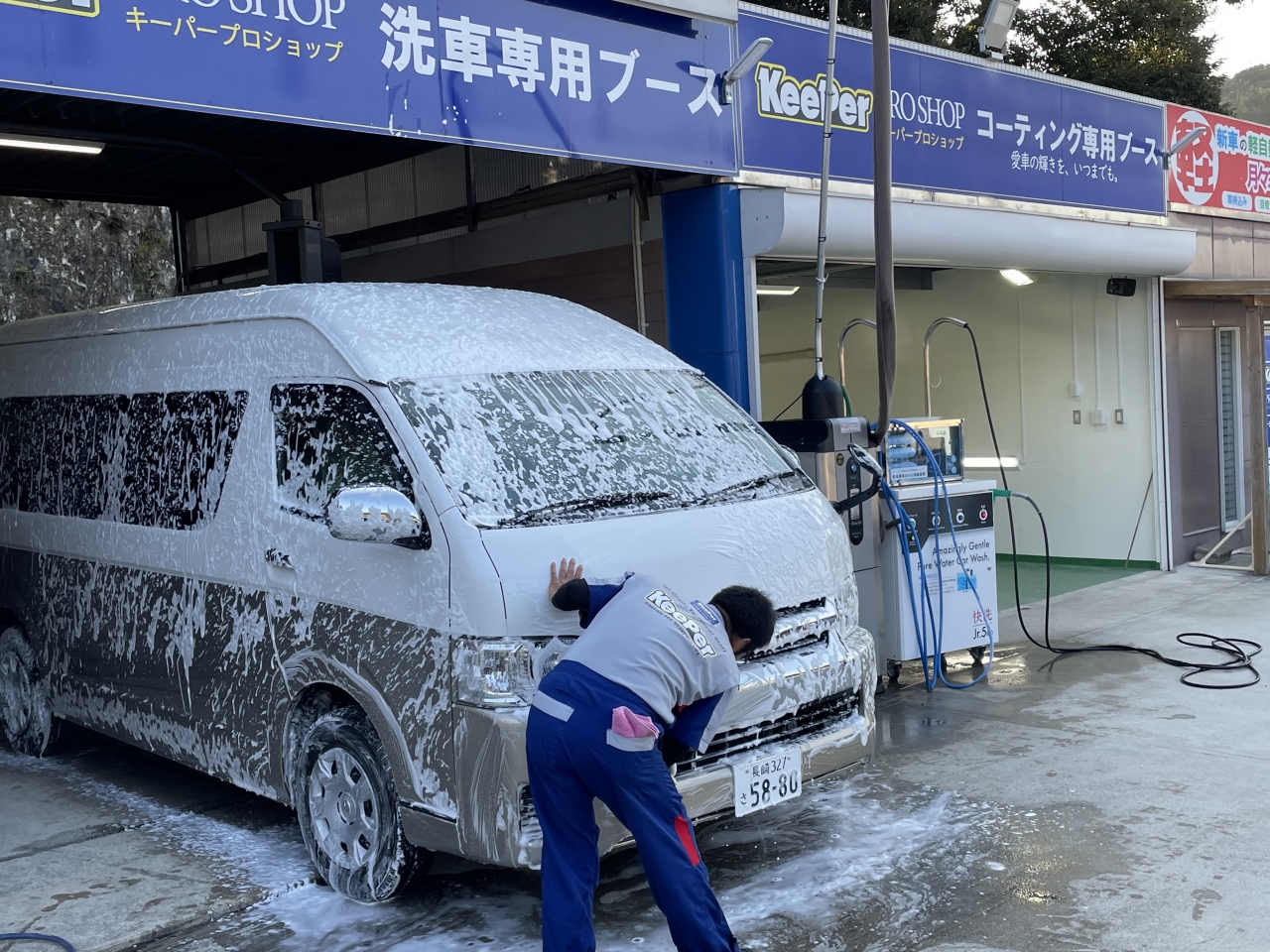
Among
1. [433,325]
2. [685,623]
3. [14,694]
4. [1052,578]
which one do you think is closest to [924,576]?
[433,325]

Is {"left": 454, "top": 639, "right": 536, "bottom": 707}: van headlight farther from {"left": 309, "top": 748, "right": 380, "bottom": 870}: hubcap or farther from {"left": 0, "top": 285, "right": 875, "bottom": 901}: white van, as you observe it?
{"left": 309, "top": 748, "right": 380, "bottom": 870}: hubcap

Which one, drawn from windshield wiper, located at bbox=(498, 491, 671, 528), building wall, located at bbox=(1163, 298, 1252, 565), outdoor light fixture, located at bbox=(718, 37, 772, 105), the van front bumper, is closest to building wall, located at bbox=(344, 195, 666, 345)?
outdoor light fixture, located at bbox=(718, 37, 772, 105)

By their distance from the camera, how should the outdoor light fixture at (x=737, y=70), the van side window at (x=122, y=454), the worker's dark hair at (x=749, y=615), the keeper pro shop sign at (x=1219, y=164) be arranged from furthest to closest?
the keeper pro shop sign at (x=1219, y=164), the outdoor light fixture at (x=737, y=70), the van side window at (x=122, y=454), the worker's dark hair at (x=749, y=615)

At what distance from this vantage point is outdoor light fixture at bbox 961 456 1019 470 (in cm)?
1212

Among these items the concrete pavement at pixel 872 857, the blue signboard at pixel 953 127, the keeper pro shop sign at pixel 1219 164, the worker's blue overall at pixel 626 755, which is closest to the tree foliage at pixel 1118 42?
the keeper pro shop sign at pixel 1219 164

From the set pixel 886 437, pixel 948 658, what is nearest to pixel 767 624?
pixel 886 437

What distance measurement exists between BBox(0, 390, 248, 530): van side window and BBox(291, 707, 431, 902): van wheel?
44.0 inches

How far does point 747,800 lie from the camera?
414cm

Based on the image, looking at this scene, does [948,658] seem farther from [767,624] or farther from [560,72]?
[767,624]

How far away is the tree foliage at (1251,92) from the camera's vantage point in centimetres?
5350

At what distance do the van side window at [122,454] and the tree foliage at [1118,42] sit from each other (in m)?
22.1

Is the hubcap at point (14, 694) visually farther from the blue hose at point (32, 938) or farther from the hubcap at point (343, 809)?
the hubcap at point (343, 809)

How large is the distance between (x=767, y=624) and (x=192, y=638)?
103 inches

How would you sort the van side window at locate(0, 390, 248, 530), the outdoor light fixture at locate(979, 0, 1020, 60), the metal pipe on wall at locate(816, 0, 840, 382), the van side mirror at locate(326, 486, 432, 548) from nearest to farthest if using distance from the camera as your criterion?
the van side mirror at locate(326, 486, 432, 548) < the van side window at locate(0, 390, 248, 530) < the metal pipe on wall at locate(816, 0, 840, 382) < the outdoor light fixture at locate(979, 0, 1020, 60)
